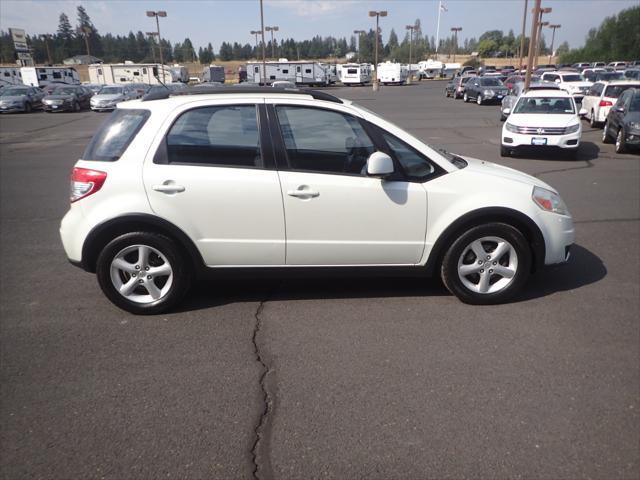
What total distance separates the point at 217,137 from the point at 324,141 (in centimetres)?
88

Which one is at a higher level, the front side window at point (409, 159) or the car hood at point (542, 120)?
the front side window at point (409, 159)

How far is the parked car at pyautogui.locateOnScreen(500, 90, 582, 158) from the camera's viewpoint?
11734 millimetres

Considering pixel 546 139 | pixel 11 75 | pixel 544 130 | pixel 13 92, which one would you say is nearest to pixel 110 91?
pixel 13 92

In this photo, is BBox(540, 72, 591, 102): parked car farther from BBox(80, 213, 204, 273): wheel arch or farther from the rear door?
BBox(80, 213, 204, 273): wheel arch

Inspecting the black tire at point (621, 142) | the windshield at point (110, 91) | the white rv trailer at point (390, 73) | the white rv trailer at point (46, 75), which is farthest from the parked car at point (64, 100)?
the white rv trailer at point (390, 73)

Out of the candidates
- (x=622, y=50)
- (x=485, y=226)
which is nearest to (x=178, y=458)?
(x=485, y=226)

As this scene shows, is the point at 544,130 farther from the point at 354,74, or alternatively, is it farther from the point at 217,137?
the point at 354,74

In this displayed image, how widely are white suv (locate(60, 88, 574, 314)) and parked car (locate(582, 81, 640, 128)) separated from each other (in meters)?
15.0

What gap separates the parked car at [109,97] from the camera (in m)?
29.9

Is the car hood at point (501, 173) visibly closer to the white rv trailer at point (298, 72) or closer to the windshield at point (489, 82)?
the windshield at point (489, 82)

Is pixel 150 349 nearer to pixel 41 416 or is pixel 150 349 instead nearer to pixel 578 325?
pixel 41 416

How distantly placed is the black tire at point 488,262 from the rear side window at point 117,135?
2.79 metres

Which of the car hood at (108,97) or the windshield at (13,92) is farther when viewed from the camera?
the windshield at (13,92)

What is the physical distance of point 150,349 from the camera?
370 centimetres
